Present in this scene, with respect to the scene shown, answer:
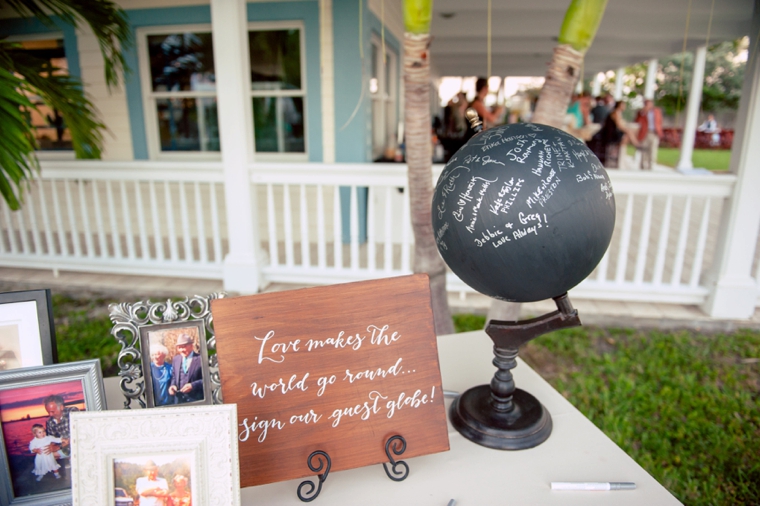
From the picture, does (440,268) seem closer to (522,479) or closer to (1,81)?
(522,479)

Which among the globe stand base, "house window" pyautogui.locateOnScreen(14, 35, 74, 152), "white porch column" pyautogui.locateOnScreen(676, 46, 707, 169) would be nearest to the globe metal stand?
the globe stand base

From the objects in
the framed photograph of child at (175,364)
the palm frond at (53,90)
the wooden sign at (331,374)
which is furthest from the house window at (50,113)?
the wooden sign at (331,374)

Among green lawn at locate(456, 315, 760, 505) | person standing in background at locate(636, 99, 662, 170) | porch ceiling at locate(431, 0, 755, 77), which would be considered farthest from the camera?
person standing in background at locate(636, 99, 662, 170)

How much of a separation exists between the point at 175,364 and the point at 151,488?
0.27 meters

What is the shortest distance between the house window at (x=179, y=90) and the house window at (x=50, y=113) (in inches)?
38.8

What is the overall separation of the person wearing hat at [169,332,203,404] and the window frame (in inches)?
177

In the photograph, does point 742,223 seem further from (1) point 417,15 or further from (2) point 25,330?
(2) point 25,330

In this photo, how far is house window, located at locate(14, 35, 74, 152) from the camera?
5234 millimetres

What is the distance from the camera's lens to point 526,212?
2.88 ft

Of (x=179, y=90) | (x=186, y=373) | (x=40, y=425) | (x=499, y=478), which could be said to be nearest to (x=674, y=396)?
(x=499, y=478)

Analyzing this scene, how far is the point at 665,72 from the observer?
30375 mm

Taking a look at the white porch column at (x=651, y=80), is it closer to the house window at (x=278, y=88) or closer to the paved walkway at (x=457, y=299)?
the paved walkway at (x=457, y=299)

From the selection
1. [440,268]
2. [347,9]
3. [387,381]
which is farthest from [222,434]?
[347,9]

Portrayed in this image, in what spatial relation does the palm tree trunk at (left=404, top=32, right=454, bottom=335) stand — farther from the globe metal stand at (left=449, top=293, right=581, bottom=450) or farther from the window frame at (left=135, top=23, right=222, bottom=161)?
the window frame at (left=135, top=23, right=222, bottom=161)
